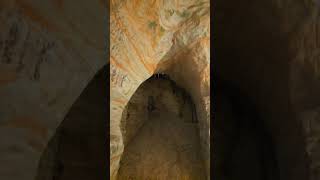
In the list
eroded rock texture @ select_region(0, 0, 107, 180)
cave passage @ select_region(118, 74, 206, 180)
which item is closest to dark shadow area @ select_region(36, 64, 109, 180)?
eroded rock texture @ select_region(0, 0, 107, 180)

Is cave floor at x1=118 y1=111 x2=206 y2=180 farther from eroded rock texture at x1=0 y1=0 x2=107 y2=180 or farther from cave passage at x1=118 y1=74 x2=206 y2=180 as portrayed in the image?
eroded rock texture at x1=0 y1=0 x2=107 y2=180

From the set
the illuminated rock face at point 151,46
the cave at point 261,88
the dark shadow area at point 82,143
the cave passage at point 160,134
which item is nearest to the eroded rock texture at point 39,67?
the dark shadow area at point 82,143

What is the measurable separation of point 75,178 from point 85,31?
240 millimetres

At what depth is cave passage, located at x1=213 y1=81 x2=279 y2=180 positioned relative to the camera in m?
0.75

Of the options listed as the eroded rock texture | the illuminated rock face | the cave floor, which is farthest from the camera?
the cave floor

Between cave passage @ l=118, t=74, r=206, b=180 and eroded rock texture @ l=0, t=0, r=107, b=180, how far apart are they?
294 centimetres

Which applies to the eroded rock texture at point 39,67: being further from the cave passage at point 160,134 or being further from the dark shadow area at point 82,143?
the cave passage at point 160,134

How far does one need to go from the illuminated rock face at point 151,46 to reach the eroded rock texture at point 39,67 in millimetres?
1685

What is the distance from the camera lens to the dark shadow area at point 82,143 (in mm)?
577

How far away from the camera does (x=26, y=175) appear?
551 millimetres

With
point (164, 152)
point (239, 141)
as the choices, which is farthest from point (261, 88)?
point (164, 152)

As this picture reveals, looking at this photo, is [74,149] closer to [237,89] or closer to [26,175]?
[26,175]

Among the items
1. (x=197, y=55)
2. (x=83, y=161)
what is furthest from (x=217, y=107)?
(x=197, y=55)

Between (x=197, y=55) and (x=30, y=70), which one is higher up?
(x=197, y=55)
